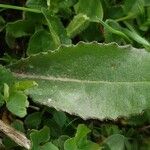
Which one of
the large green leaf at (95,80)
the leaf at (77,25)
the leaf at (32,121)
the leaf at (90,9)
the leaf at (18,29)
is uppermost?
the leaf at (90,9)

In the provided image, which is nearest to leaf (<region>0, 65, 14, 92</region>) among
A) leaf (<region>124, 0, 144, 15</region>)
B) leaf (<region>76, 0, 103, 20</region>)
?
leaf (<region>76, 0, 103, 20</region>)

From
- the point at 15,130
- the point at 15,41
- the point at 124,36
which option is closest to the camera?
the point at 15,130

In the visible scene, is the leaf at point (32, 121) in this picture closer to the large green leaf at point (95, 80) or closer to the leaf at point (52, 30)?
the large green leaf at point (95, 80)

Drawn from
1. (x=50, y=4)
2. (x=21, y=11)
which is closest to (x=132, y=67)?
(x=50, y=4)

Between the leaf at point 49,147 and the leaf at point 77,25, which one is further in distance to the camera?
the leaf at point 77,25

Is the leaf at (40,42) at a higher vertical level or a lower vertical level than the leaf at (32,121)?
higher

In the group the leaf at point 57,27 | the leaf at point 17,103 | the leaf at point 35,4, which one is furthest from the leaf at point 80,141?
the leaf at point 35,4

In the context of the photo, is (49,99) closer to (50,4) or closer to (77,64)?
(77,64)

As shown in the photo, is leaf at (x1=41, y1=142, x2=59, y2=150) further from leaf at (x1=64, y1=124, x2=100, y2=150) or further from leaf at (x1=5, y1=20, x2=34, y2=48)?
leaf at (x1=5, y1=20, x2=34, y2=48)
